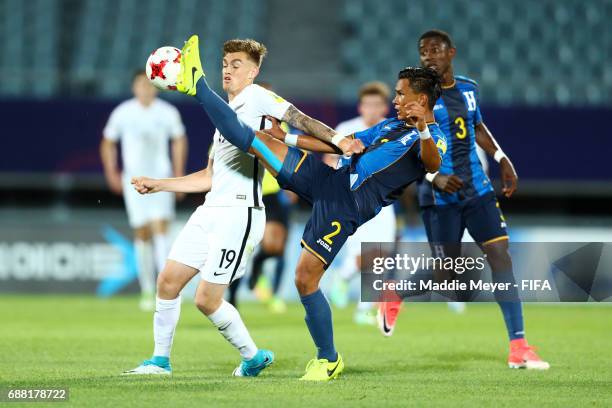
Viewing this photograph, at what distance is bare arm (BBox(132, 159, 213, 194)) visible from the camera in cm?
678

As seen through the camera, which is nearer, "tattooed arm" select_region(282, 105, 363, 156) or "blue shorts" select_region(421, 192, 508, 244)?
"tattooed arm" select_region(282, 105, 363, 156)

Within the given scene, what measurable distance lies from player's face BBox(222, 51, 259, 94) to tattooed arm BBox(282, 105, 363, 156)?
1.30 feet

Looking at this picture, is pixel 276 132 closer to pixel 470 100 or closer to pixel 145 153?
pixel 470 100

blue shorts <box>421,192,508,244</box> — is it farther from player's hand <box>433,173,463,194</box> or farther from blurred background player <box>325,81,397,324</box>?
blurred background player <box>325,81,397,324</box>

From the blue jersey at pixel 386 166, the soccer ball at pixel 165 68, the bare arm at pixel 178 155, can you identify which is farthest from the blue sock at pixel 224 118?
the bare arm at pixel 178 155

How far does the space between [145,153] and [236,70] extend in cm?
692

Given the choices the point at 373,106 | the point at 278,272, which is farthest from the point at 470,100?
the point at 278,272

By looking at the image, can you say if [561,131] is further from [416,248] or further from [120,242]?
[416,248]

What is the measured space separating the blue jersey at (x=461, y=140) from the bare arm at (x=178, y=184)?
1.92 m

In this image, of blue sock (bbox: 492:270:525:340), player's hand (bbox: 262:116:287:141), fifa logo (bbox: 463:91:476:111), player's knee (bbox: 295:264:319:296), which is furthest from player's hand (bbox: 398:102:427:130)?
blue sock (bbox: 492:270:525:340)

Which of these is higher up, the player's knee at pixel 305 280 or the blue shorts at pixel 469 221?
the blue shorts at pixel 469 221

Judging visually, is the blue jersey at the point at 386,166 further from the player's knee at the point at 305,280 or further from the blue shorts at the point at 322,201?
the player's knee at the point at 305,280

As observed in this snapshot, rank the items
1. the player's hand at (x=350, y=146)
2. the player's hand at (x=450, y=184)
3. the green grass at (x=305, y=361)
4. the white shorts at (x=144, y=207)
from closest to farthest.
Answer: the green grass at (x=305, y=361), the player's hand at (x=350, y=146), the player's hand at (x=450, y=184), the white shorts at (x=144, y=207)

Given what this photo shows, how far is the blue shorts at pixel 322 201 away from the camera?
21.9 feet
